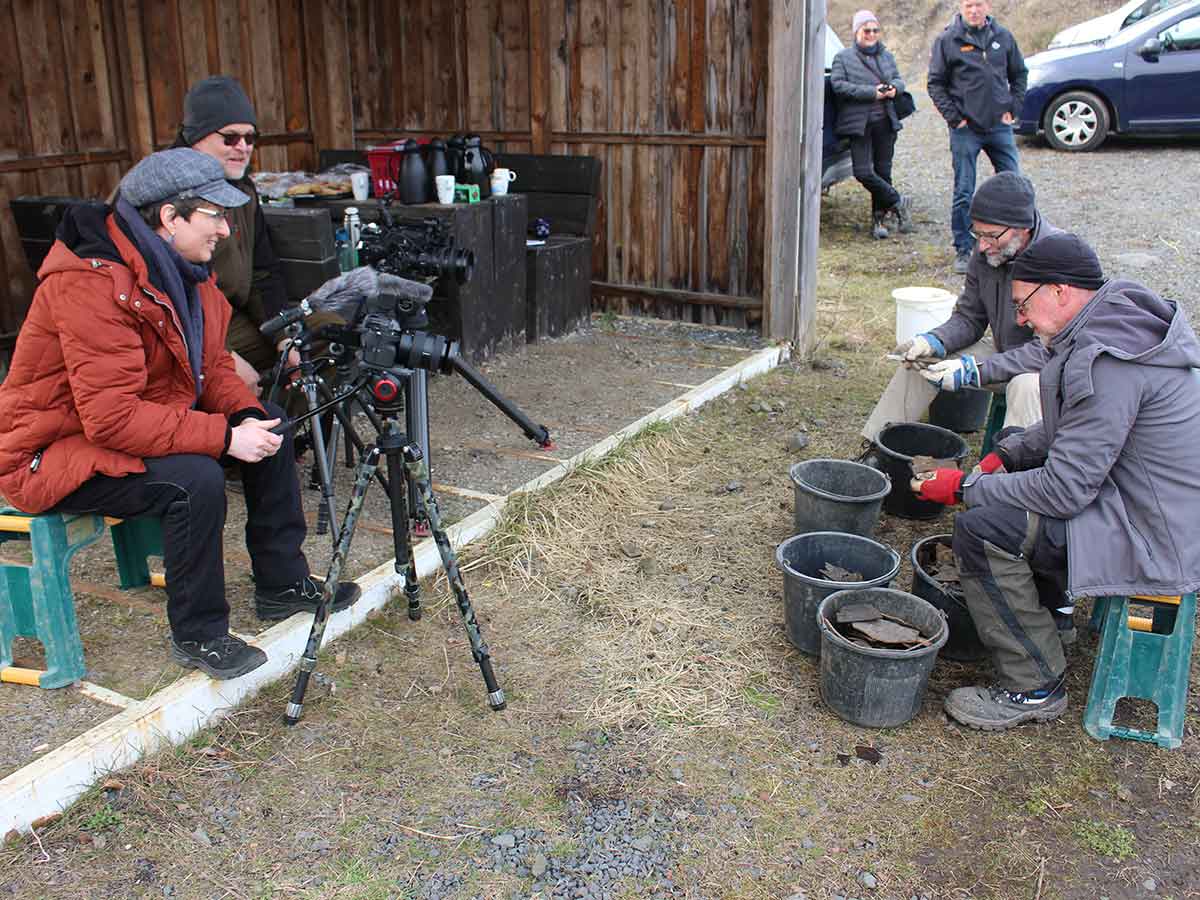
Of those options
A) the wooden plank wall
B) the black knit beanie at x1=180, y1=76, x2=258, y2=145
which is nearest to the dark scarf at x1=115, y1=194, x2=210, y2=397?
the black knit beanie at x1=180, y1=76, x2=258, y2=145

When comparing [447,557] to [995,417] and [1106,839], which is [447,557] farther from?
[995,417]

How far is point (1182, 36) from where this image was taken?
1024 centimetres

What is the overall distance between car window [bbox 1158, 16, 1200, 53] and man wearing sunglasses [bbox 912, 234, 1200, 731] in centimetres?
915

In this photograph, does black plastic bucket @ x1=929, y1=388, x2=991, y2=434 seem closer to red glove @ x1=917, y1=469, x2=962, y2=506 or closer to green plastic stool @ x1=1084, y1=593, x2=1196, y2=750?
red glove @ x1=917, y1=469, x2=962, y2=506

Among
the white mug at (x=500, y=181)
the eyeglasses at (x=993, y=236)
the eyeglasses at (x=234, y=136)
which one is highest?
the eyeglasses at (x=234, y=136)

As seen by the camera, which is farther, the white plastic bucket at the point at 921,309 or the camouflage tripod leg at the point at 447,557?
the white plastic bucket at the point at 921,309

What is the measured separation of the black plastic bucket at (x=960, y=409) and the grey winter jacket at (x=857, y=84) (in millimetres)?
4811

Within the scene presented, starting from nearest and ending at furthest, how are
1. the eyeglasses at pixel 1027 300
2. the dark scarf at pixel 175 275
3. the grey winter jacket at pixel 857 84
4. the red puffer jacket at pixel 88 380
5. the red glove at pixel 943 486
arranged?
the red puffer jacket at pixel 88 380 → the dark scarf at pixel 175 275 → the eyeglasses at pixel 1027 300 → the red glove at pixel 943 486 → the grey winter jacket at pixel 857 84

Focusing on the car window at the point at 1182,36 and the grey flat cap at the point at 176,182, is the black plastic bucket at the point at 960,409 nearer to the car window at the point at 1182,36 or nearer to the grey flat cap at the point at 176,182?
the grey flat cap at the point at 176,182

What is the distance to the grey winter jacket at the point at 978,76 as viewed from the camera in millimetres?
7629

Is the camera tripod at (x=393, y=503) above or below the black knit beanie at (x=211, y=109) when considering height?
below

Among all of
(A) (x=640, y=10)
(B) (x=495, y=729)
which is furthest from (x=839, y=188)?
(B) (x=495, y=729)

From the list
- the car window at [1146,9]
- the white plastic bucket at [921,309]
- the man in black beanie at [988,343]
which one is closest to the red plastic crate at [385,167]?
the white plastic bucket at [921,309]

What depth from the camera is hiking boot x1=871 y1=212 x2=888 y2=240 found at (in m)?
9.42
